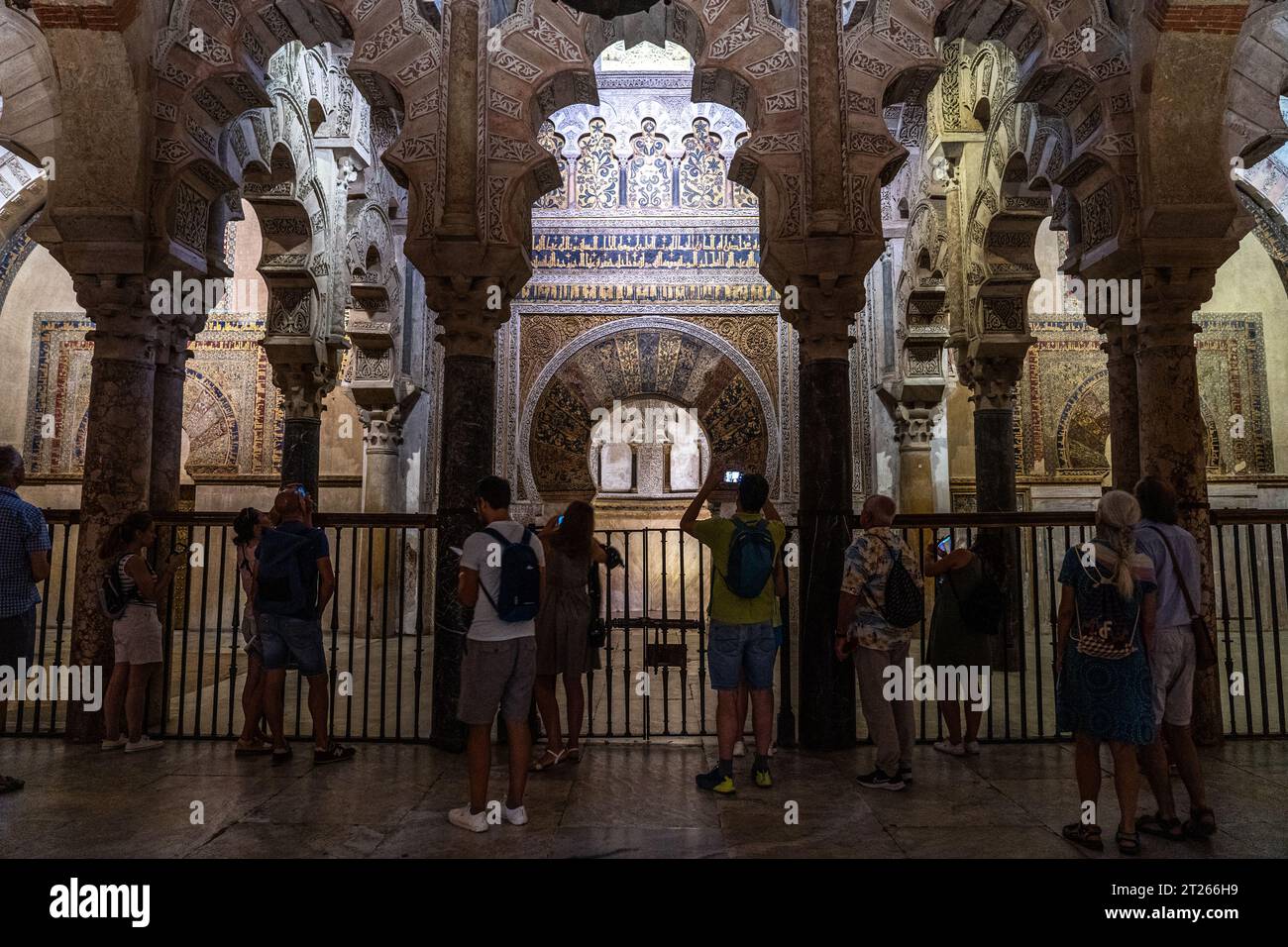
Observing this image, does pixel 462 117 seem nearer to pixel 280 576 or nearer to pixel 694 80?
pixel 694 80

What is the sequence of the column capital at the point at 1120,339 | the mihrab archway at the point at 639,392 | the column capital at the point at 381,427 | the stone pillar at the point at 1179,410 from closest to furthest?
the stone pillar at the point at 1179,410 → the column capital at the point at 1120,339 → the column capital at the point at 381,427 → the mihrab archway at the point at 639,392

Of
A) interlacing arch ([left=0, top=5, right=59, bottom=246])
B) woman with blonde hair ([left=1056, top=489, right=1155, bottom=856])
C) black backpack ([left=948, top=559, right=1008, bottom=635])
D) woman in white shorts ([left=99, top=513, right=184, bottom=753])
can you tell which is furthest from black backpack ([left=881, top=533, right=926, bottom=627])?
interlacing arch ([left=0, top=5, right=59, bottom=246])

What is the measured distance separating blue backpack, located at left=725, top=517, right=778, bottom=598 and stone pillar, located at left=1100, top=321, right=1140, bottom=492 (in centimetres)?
292

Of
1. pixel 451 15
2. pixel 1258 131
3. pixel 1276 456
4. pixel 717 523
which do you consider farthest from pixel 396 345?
pixel 1276 456

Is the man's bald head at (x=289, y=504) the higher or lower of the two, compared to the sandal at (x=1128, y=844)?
higher

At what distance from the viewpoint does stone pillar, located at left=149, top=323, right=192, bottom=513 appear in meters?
5.39

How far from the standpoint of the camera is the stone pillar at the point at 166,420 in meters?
5.39

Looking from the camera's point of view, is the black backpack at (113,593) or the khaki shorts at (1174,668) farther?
the black backpack at (113,593)

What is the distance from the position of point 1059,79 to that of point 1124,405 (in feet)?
7.05

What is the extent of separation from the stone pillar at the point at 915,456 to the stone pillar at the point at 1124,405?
498 centimetres

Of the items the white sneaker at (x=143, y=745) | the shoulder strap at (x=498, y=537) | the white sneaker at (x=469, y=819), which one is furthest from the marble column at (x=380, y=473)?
the shoulder strap at (x=498, y=537)

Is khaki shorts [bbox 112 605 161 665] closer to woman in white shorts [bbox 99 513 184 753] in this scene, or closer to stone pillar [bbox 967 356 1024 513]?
woman in white shorts [bbox 99 513 184 753]

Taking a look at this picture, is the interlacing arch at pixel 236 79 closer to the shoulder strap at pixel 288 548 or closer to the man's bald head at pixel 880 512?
the shoulder strap at pixel 288 548

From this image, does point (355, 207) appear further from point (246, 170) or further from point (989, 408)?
point (989, 408)
